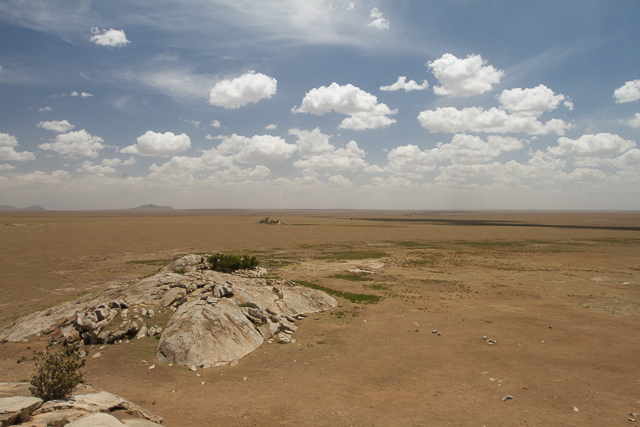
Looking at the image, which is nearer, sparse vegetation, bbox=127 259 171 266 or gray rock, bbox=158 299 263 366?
gray rock, bbox=158 299 263 366

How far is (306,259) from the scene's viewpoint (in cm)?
4284

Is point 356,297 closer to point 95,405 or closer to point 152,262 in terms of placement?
point 95,405

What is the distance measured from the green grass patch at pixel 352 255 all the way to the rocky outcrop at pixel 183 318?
21964mm

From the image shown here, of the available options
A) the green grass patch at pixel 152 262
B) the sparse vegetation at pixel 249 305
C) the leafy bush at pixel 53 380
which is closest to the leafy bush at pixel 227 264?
the green grass patch at pixel 152 262

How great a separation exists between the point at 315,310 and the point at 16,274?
30.5 metres

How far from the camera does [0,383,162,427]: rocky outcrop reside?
6684 mm

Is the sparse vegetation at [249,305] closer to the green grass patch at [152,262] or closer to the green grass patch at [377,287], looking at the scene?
the green grass patch at [377,287]

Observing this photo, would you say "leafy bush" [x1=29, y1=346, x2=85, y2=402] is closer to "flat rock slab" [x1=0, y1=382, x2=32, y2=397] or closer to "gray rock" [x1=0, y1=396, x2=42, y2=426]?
"gray rock" [x1=0, y1=396, x2=42, y2=426]

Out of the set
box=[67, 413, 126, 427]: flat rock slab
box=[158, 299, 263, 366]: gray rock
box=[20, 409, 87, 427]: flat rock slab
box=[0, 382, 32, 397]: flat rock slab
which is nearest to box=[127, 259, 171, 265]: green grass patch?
box=[158, 299, 263, 366]: gray rock

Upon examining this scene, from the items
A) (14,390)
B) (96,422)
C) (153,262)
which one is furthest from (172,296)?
(153,262)

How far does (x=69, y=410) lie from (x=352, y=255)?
4044cm

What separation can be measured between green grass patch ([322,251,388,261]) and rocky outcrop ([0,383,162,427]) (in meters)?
34.9

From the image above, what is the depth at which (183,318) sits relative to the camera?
50.5 ft

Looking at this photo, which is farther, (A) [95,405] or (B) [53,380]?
(A) [95,405]
